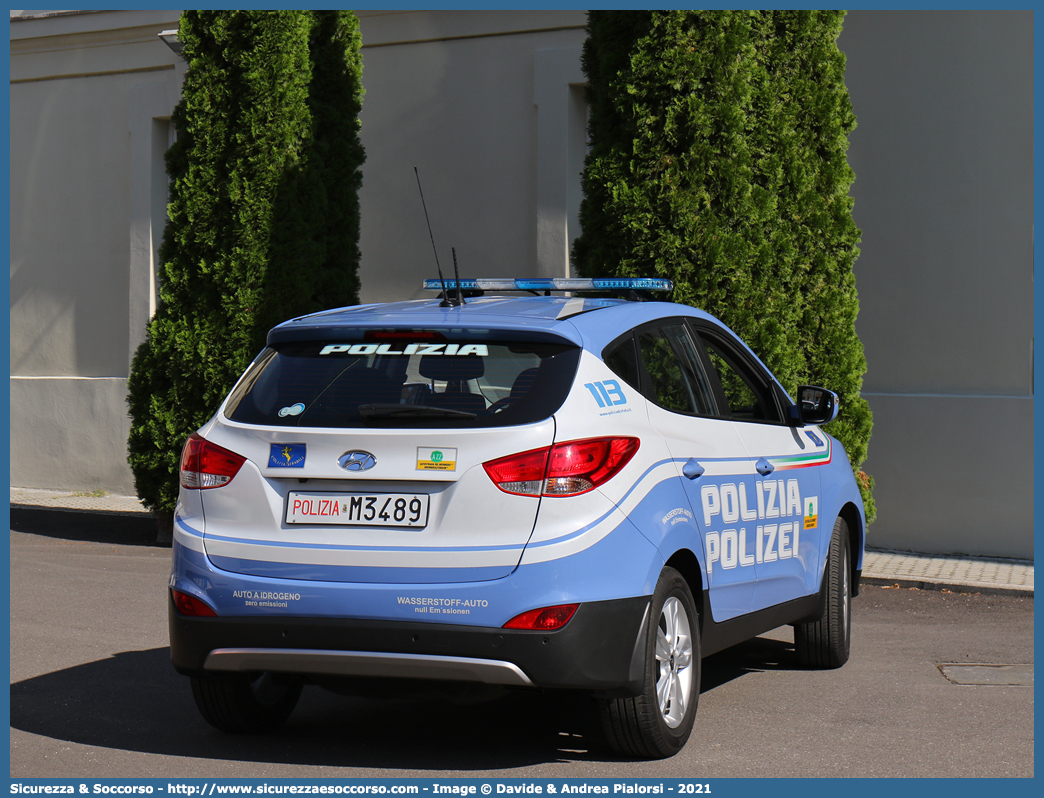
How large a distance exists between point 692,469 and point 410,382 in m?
1.17

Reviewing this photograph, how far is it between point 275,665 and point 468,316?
1.47 meters

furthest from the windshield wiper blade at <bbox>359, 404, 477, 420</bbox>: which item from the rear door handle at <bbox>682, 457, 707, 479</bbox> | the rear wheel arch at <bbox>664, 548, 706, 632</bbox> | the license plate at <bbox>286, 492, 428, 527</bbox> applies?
the rear wheel arch at <bbox>664, 548, 706, 632</bbox>

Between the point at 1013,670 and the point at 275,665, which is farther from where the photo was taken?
the point at 1013,670

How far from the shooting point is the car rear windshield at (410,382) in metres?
4.56

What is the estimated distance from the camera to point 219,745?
16.7 feet

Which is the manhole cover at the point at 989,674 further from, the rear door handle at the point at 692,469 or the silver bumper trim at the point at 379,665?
the silver bumper trim at the point at 379,665

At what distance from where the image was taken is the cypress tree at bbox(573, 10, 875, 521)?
34.3 ft

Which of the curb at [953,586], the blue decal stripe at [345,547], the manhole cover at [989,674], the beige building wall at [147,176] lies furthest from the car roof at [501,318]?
the beige building wall at [147,176]

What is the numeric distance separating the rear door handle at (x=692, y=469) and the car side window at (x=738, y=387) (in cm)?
66

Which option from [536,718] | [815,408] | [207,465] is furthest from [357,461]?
[815,408]

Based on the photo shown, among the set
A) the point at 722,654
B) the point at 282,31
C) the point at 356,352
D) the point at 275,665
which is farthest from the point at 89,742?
the point at 282,31

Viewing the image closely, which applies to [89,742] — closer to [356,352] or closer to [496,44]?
[356,352]

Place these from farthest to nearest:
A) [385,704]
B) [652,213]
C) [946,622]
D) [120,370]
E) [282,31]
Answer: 1. [120,370]
2. [282,31]
3. [652,213]
4. [946,622]
5. [385,704]

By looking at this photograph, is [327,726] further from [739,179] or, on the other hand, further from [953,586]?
[739,179]
